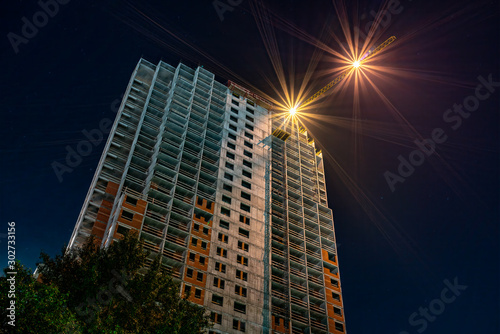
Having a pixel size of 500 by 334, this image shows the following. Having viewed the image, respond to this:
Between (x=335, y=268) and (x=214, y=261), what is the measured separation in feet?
66.9

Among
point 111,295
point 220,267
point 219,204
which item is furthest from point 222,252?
point 111,295

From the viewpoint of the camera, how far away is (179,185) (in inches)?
1984

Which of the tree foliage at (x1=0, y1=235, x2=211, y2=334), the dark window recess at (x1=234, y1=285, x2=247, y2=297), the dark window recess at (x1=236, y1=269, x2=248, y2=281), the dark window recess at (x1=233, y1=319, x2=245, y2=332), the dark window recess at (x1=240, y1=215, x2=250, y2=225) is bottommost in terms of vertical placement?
the tree foliage at (x1=0, y1=235, x2=211, y2=334)

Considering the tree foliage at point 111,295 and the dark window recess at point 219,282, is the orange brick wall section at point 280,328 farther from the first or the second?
the tree foliage at point 111,295

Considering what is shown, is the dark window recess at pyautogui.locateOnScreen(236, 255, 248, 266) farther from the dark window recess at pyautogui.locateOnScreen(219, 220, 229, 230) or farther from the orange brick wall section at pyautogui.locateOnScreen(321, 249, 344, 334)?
the orange brick wall section at pyautogui.locateOnScreen(321, 249, 344, 334)

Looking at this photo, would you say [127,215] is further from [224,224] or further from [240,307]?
[240,307]

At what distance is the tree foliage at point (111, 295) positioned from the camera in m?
18.4

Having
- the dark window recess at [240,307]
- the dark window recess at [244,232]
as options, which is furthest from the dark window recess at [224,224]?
the dark window recess at [240,307]

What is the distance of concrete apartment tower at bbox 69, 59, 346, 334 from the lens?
4319 cm

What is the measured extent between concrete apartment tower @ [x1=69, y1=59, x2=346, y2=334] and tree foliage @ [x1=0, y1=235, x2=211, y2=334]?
54.6ft

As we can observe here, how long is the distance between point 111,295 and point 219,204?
30.2 meters

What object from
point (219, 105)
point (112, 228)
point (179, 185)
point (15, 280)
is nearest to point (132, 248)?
point (15, 280)

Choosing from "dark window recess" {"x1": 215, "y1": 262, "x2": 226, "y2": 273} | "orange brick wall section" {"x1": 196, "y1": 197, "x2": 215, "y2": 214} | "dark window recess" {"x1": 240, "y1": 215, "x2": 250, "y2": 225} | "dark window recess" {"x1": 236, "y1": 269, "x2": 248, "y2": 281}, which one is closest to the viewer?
"dark window recess" {"x1": 215, "y1": 262, "x2": 226, "y2": 273}

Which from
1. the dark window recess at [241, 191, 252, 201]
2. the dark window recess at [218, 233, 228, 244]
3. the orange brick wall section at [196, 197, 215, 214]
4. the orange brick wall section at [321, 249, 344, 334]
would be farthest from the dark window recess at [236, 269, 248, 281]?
the orange brick wall section at [321, 249, 344, 334]
